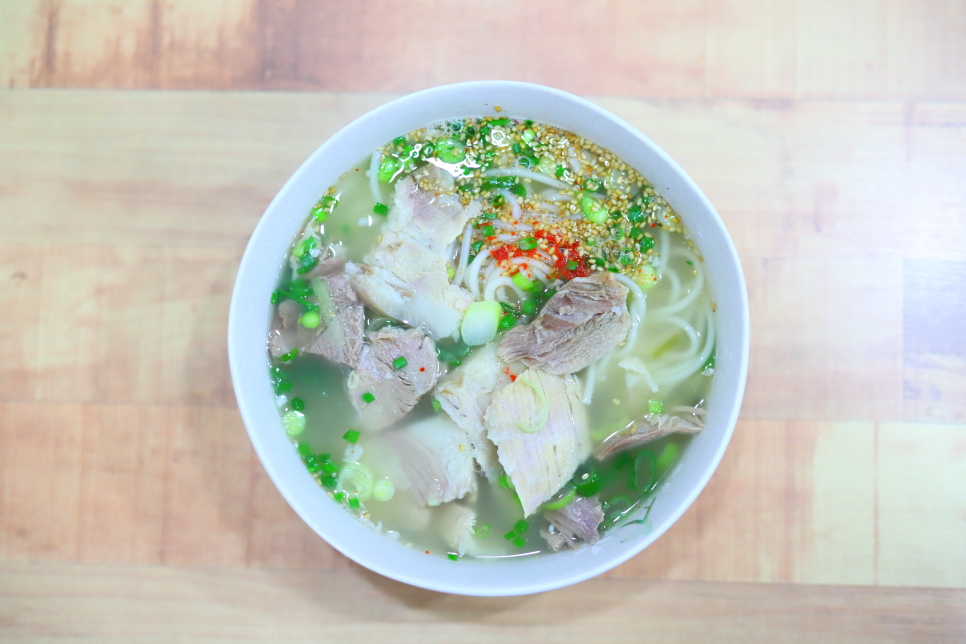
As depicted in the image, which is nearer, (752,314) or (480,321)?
(480,321)

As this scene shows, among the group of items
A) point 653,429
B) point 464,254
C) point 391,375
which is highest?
point 464,254

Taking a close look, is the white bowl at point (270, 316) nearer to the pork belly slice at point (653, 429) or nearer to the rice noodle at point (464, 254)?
the pork belly slice at point (653, 429)

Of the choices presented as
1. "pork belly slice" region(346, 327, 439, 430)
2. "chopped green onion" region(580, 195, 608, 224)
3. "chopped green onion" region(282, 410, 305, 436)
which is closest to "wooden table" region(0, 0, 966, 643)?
"chopped green onion" region(282, 410, 305, 436)

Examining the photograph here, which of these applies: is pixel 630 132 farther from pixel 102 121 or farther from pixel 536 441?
pixel 102 121

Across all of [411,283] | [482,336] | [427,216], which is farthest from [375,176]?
[482,336]

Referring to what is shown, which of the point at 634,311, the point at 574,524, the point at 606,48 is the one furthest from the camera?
the point at 606,48

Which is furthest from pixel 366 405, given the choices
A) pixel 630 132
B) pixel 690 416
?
pixel 630 132

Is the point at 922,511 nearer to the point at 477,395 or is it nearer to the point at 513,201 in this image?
the point at 477,395
